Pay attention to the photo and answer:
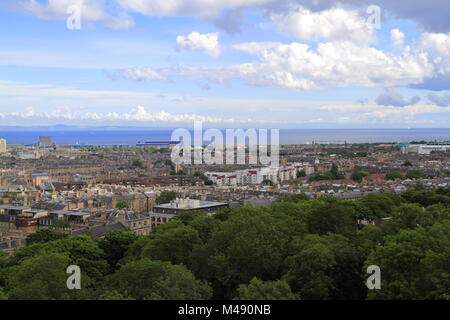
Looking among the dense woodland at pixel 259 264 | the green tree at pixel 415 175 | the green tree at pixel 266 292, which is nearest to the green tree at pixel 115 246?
the dense woodland at pixel 259 264

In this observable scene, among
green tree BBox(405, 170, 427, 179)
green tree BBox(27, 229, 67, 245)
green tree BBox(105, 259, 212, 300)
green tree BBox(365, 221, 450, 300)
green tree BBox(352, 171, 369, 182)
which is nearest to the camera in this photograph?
green tree BBox(105, 259, 212, 300)

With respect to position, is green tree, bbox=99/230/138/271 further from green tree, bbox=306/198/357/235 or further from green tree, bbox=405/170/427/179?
green tree, bbox=405/170/427/179

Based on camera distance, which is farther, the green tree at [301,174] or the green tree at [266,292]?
the green tree at [301,174]

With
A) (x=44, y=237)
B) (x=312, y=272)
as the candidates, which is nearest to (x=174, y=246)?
(x=312, y=272)

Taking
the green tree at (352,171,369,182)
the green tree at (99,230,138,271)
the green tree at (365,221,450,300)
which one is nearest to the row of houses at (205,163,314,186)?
the green tree at (352,171,369,182)

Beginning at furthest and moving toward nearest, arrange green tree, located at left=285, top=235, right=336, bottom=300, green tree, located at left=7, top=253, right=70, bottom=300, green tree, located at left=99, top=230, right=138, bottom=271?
green tree, located at left=99, top=230, right=138, bottom=271
green tree, located at left=285, top=235, right=336, bottom=300
green tree, located at left=7, top=253, right=70, bottom=300

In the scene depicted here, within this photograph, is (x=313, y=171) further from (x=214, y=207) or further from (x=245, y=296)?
(x=245, y=296)

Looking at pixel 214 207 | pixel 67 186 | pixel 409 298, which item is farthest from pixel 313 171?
pixel 409 298

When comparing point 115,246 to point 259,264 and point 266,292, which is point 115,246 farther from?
point 266,292

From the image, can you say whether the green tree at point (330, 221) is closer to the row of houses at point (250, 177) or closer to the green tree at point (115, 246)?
the green tree at point (115, 246)
